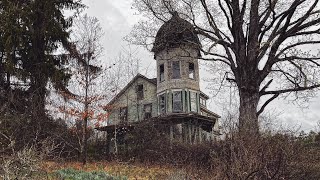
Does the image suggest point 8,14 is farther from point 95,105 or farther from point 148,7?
point 148,7

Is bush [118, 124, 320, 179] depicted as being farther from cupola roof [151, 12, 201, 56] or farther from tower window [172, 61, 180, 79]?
tower window [172, 61, 180, 79]

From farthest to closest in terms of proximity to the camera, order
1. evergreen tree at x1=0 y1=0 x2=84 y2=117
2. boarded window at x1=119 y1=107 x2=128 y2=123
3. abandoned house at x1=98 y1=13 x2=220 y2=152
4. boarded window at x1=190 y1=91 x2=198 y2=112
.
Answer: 1. boarded window at x1=119 y1=107 x2=128 y2=123
2. boarded window at x1=190 y1=91 x2=198 y2=112
3. abandoned house at x1=98 y1=13 x2=220 y2=152
4. evergreen tree at x1=0 y1=0 x2=84 y2=117

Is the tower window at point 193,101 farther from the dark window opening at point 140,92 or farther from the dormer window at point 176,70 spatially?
the dark window opening at point 140,92

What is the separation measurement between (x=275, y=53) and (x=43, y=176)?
10.9 metres

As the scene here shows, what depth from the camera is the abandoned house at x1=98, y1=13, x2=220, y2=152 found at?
2753 centimetres

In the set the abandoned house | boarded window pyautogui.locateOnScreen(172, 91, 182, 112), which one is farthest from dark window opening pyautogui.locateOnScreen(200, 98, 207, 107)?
boarded window pyautogui.locateOnScreen(172, 91, 182, 112)

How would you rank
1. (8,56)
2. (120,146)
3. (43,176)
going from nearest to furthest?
1. (43,176)
2. (8,56)
3. (120,146)

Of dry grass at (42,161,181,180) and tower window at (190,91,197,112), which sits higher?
tower window at (190,91,197,112)

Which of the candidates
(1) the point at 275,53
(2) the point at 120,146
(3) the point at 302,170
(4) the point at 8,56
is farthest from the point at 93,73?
(3) the point at 302,170

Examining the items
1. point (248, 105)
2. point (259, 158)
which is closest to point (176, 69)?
point (248, 105)

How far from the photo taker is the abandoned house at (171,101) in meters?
27.5

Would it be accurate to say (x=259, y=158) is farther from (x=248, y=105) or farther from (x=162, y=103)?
(x=162, y=103)

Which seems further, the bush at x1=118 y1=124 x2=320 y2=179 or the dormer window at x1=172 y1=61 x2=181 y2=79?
the dormer window at x1=172 y1=61 x2=181 y2=79

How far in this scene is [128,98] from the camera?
122 feet
